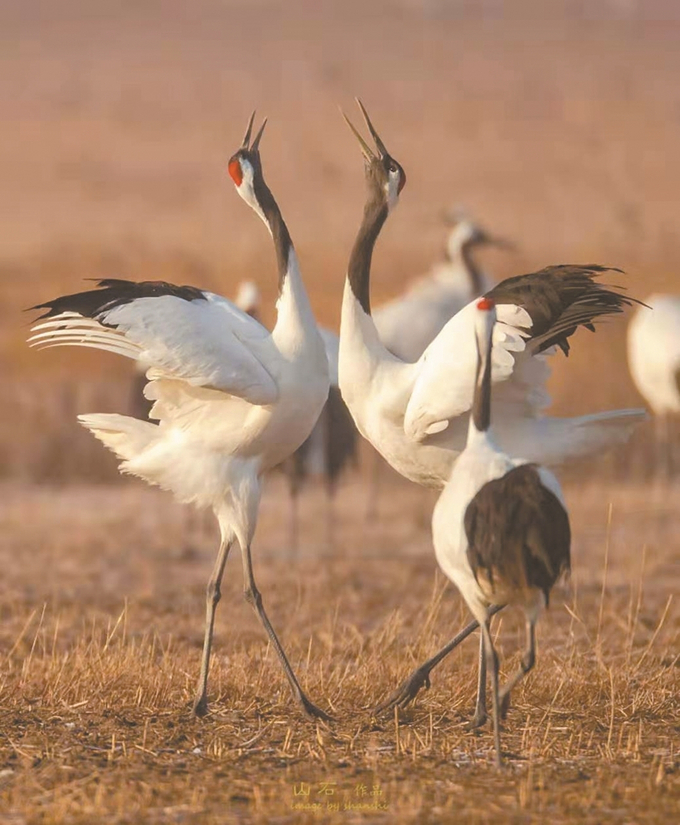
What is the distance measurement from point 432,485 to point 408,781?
6.39 feet

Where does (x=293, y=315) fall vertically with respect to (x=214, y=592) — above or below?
above

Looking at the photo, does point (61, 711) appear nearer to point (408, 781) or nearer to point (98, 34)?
point (408, 781)

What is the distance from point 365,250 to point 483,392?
55.7 inches

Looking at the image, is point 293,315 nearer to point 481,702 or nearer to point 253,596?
point 253,596

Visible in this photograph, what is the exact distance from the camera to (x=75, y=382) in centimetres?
1889

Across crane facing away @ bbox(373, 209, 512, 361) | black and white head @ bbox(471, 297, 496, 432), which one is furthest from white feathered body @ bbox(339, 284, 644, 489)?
crane facing away @ bbox(373, 209, 512, 361)

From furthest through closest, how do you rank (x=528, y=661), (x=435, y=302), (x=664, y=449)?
(x=664, y=449) < (x=435, y=302) < (x=528, y=661)

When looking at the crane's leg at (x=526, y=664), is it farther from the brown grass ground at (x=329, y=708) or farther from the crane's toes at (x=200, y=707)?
the crane's toes at (x=200, y=707)

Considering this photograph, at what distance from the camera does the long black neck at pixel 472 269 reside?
15742mm

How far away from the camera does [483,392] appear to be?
627cm

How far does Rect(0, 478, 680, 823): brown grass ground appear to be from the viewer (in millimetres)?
5574

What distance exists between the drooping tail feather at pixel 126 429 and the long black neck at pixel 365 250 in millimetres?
1025

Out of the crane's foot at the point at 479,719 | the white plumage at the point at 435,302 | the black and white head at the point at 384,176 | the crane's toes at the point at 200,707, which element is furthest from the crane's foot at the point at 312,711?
the white plumage at the point at 435,302

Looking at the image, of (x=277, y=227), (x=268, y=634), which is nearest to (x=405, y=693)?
(x=268, y=634)
